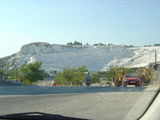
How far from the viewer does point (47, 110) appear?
5.75 metres

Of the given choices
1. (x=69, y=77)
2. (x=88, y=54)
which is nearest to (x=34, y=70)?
(x=88, y=54)

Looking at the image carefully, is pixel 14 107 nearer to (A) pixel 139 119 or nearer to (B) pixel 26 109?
(B) pixel 26 109

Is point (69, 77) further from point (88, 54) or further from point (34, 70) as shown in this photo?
point (88, 54)

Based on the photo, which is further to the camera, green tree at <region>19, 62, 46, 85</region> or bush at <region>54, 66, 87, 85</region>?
bush at <region>54, 66, 87, 85</region>

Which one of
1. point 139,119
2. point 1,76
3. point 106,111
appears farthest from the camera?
point 1,76

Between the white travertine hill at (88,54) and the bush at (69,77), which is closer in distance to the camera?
the white travertine hill at (88,54)

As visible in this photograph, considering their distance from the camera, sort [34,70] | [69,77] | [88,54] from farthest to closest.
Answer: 1. [69,77]
2. [34,70]
3. [88,54]

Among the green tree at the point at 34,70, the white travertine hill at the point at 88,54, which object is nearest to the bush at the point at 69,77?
the white travertine hill at the point at 88,54

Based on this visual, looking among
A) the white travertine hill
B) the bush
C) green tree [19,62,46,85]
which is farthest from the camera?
the bush

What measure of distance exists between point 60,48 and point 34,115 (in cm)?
1633

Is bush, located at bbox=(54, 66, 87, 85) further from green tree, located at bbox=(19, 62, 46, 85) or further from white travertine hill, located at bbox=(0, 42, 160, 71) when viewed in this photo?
green tree, located at bbox=(19, 62, 46, 85)

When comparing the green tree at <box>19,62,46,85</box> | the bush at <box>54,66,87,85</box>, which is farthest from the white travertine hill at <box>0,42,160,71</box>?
the bush at <box>54,66,87,85</box>

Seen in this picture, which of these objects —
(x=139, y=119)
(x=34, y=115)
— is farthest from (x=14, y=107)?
(x=139, y=119)

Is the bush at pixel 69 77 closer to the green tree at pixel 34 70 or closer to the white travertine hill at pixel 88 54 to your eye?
the white travertine hill at pixel 88 54
